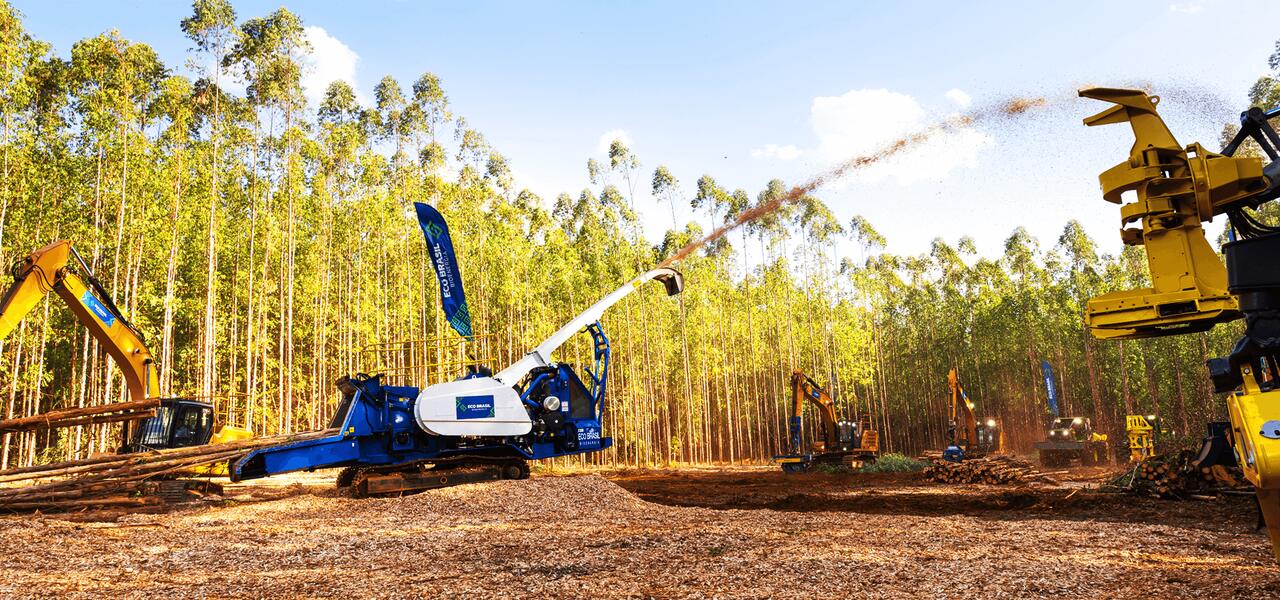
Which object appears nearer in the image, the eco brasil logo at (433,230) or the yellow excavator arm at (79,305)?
the yellow excavator arm at (79,305)

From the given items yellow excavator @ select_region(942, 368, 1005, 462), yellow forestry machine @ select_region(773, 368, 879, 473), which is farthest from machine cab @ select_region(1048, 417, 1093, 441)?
yellow forestry machine @ select_region(773, 368, 879, 473)

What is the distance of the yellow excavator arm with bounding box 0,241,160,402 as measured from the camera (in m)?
12.4

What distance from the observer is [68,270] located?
13203 millimetres

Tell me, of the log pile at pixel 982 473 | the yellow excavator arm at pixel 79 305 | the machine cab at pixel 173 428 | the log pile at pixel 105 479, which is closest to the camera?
the log pile at pixel 105 479

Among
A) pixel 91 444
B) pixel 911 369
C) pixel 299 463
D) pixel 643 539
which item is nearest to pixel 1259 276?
pixel 643 539

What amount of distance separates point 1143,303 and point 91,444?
24698 mm

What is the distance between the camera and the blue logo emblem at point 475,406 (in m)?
13.5

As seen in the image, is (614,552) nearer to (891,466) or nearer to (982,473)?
(982,473)

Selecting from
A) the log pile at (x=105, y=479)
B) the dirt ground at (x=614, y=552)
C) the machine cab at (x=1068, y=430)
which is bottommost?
the machine cab at (x=1068, y=430)

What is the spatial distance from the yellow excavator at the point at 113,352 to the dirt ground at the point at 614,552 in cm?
195

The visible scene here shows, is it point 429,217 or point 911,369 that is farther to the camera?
point 911,369

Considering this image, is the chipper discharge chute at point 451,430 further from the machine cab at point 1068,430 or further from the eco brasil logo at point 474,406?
the machine cab at point 1068,430

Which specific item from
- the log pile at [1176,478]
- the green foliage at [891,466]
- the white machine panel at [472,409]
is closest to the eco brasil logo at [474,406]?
the white machine panel at [472,409]

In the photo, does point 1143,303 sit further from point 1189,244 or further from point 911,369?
point 911,369
